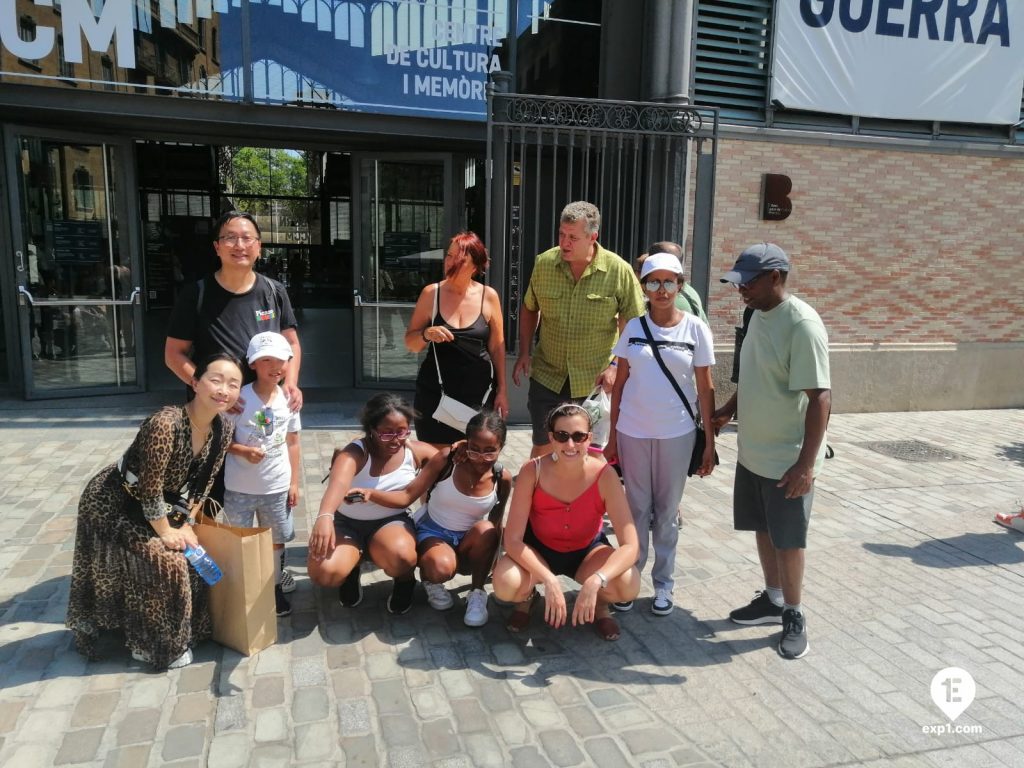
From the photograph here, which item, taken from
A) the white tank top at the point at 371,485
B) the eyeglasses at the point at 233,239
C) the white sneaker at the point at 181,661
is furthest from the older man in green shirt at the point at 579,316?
the white sneaker at the point at 181,661

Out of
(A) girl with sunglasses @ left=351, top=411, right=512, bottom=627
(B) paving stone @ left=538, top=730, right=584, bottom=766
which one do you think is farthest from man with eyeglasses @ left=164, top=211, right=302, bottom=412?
(B) paving stone @ left=538, top=730, right=584, bottom=766

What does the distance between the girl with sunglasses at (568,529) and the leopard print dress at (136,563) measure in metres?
1.33

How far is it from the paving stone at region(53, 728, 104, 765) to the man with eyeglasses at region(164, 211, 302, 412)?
1464 millimetres

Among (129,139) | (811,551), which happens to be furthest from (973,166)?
(129,139)

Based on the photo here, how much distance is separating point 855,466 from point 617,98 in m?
4.51

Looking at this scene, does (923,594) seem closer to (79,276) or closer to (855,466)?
(855,466)

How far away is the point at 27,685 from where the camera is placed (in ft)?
10.1

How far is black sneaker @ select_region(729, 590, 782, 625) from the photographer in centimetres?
379

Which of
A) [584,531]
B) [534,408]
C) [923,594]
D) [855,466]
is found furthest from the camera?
[855,466]

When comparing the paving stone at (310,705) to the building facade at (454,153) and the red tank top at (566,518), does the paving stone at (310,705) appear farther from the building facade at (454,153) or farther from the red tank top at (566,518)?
the building facade at (454,153)

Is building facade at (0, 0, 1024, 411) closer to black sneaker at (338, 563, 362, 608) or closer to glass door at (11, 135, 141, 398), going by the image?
glass door at (11, 135, 141, 398)

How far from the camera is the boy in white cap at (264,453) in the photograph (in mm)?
3457

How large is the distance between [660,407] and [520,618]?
3.90 ft

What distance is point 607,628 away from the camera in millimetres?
3604
